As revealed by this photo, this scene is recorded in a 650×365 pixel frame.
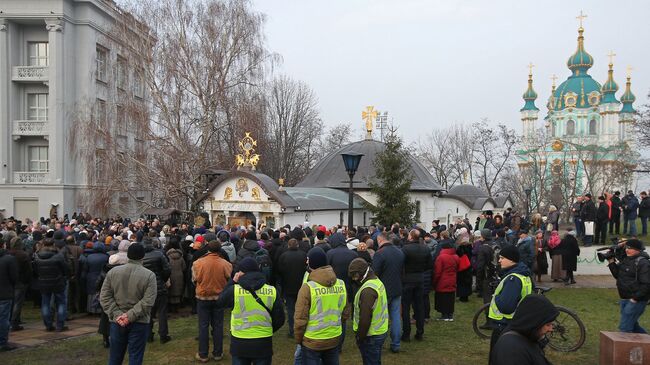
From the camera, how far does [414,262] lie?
933cm

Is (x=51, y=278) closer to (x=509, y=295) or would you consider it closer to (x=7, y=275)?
(x=7, y=275)

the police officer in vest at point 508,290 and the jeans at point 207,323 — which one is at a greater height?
the police officer in vest at point 508,290

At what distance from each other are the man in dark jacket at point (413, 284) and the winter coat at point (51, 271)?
21.5 feet

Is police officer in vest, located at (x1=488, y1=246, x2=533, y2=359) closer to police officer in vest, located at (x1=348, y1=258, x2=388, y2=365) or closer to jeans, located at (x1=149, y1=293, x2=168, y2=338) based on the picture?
police officer in vest, located at (x1=348, y1=258, x2=388, y2=365)

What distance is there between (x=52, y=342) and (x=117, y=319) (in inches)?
159

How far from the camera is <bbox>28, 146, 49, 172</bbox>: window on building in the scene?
115ft

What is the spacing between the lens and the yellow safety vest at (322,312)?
5820 mm

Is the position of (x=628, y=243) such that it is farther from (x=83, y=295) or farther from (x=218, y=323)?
(x=83, y=295)

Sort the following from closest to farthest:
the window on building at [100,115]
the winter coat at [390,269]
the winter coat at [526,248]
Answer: the winter coat at [390,269]
the winter coat at [526,248]
the window on building at [100,115]

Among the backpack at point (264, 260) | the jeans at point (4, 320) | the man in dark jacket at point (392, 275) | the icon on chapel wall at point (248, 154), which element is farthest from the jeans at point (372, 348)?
the icon on chapel wall at point (248, 154)

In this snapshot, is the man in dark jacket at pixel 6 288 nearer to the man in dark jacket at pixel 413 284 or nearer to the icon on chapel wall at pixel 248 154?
the man in dark jacket at pixel 413 284

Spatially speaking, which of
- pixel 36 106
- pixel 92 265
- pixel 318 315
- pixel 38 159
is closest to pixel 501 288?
pixel 318 315

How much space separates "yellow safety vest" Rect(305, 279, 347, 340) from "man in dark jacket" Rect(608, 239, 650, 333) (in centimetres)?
515

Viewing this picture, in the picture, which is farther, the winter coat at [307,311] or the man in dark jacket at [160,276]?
the man in dark jacket at [160,276]
